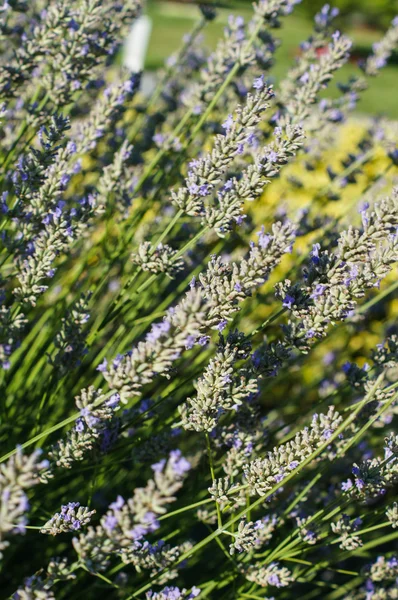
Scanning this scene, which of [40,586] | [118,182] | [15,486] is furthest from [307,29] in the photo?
[15,486]

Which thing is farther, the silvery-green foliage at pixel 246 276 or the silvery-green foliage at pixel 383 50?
the silvery-green foliage at pixel 383 50

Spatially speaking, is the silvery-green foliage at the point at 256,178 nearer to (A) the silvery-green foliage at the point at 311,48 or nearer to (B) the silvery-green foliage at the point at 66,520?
(B) the silvery-green foliage at the point at 66,520

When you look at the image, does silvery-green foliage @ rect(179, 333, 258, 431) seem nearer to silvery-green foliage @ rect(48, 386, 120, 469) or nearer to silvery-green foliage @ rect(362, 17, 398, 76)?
silvery-green foliage @ rect(48, 386, 120, 469)

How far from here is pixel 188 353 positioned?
201 centimetres

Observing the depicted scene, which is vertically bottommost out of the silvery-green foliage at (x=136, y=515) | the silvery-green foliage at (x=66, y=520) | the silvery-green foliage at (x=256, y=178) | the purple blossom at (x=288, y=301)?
the silvery-green foliage at (x=136, y=515)

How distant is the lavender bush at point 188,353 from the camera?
1.20 m

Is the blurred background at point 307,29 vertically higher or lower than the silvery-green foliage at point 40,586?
higher

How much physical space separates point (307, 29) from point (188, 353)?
30.0 meters

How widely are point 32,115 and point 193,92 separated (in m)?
0.57

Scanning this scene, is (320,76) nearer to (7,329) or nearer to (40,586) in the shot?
(7,329)

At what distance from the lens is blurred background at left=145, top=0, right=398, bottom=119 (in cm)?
1666

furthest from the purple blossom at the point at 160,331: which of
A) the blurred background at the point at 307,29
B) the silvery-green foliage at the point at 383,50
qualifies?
the blurred background at the point at 307,29

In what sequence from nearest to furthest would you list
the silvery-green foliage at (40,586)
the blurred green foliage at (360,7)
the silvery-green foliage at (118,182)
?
the silvery-green foliage at (40,586)
the silvery-green foliage at (118,182)
the blurred green foliage at (360,7)

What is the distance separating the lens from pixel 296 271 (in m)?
2.09
